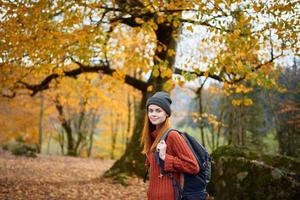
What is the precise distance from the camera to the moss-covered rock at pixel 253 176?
6.28 meters

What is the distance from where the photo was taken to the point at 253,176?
6754 millimetres

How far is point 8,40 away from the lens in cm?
756

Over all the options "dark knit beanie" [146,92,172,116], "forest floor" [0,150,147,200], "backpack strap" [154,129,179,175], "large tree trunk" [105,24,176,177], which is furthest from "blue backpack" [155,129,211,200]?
"large tree trunk" [105,24,176,177]

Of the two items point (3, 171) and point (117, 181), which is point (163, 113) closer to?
point (117, 181)

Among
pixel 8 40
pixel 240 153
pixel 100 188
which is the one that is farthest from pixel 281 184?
pixel 8 40

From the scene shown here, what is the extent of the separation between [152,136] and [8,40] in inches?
214

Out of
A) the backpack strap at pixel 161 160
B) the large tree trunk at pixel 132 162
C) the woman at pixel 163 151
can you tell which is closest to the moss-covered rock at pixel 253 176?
the woman at pixel 163 151

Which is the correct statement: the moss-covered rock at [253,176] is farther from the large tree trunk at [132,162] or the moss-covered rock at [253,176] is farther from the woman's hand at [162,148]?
the large tree trunk at [132,162]

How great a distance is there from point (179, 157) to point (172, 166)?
0.12 metres

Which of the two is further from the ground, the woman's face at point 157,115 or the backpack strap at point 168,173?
the woman's face at point 157,115

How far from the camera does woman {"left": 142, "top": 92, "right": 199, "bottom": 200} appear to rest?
10.4ft

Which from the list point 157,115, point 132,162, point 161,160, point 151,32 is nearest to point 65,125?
point 132,162

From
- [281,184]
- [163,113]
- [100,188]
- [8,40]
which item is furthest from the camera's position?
[100,188]

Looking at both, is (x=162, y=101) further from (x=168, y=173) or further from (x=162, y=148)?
(x=168, y=173)
